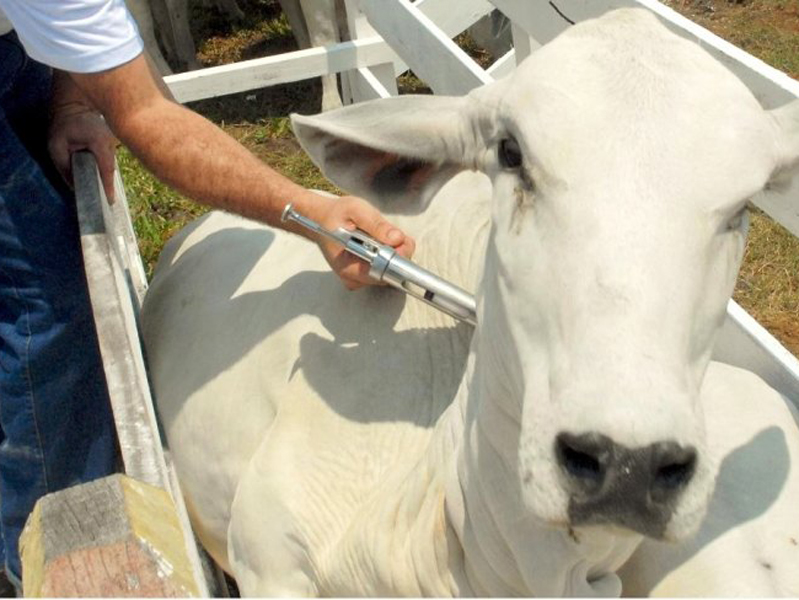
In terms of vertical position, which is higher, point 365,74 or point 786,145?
point 786,145

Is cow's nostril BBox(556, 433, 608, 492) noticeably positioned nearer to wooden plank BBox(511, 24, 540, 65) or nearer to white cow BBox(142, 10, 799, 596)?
white cow BBox(142, 10, 799, 596)

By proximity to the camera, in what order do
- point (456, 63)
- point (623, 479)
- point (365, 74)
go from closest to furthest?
point (623, 479) → point (456, 63) → point (365, 74)

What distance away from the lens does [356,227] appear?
2748mm

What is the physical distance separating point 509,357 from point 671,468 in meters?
0.41

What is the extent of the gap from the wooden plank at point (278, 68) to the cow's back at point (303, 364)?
2.20m

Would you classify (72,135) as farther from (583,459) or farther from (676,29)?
(583,459)

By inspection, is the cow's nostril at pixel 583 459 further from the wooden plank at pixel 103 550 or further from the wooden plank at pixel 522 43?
the wooden plank at pixel 522 43

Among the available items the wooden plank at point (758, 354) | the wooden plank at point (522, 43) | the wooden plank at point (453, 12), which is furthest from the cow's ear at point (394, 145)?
the wooden plank at point (453, 12)

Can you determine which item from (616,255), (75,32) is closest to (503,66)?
(75,32)

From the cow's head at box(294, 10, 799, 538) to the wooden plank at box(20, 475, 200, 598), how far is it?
626 mm

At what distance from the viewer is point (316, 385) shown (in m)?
2.86

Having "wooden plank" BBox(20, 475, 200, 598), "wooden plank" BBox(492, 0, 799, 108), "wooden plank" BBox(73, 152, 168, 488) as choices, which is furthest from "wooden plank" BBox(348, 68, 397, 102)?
"wooden plank" BBox(20, 475, 200, 598)

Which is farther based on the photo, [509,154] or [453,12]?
[453,12]

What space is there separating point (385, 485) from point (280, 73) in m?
3.52
